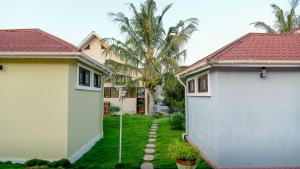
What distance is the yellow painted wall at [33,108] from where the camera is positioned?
20.9ft

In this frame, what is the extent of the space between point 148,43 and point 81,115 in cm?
1258

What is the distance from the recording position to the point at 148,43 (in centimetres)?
1922

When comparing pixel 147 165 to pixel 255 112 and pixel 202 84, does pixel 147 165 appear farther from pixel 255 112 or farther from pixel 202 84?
pixel 255 112

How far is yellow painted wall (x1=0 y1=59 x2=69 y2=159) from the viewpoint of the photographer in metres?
6.38

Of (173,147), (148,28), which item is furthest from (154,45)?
(173,147)

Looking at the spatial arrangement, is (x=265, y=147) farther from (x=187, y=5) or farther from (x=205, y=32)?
(x=205, y=32)

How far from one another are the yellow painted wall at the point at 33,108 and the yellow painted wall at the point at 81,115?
27 cm

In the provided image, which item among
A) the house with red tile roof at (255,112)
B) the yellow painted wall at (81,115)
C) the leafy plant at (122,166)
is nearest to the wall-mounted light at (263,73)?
the house with red tile roof at (255,112)

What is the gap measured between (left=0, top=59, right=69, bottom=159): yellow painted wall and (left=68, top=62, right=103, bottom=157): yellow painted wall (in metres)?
0.27

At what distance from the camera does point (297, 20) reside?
65.0ft

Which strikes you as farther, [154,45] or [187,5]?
[154,45]

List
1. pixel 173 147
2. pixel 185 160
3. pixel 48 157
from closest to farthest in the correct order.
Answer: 1. pixel 185 160
2. pixel 173 147
3. pixel 48 157

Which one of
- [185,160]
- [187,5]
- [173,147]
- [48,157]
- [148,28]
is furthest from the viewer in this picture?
[148,28]

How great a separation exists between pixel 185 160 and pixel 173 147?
0.50 meters
